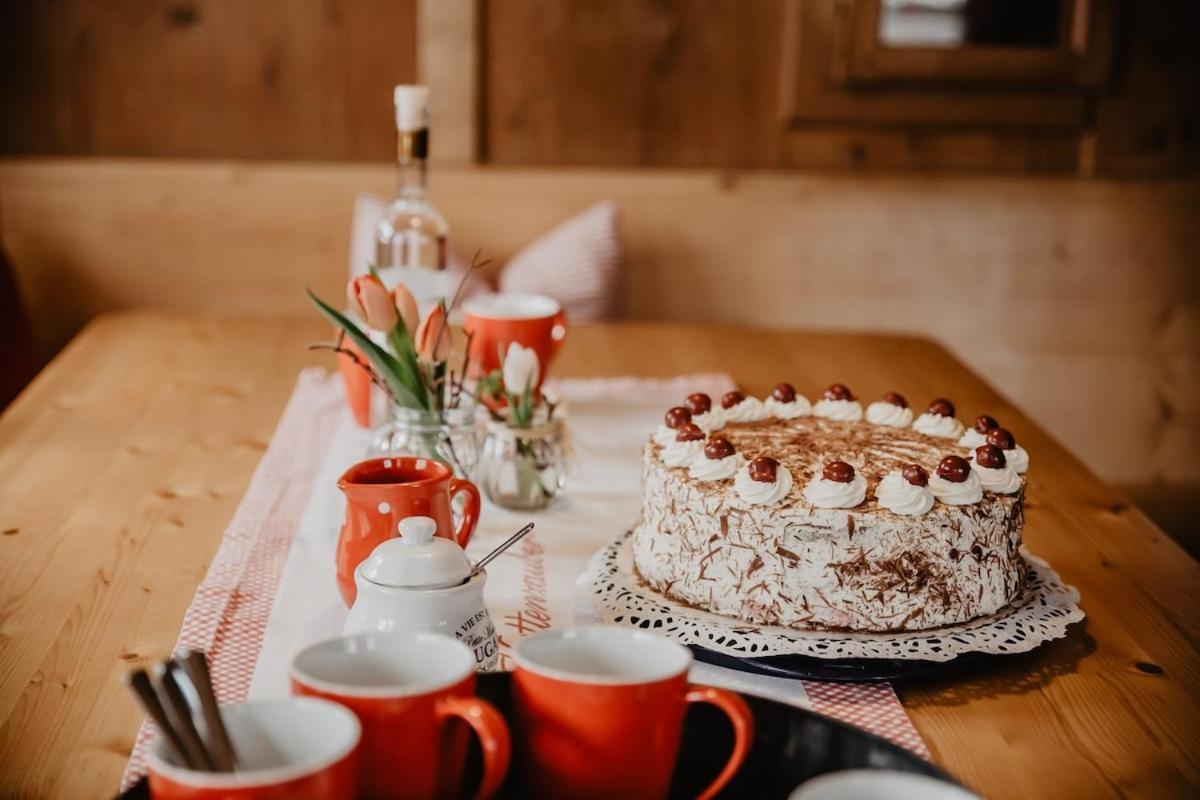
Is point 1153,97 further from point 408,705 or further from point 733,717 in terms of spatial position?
point 408,705

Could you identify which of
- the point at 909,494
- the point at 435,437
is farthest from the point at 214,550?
the point at 909,494

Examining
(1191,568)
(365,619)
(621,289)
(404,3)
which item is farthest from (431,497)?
(404,3)

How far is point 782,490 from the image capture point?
102 cm

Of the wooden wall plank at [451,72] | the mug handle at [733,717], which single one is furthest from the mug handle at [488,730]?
the wooden wall plank at [451,72]

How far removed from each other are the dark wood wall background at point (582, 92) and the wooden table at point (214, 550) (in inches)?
39.5

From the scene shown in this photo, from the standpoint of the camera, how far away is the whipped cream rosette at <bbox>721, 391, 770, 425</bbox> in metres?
1.28

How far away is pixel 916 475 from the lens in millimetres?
1010

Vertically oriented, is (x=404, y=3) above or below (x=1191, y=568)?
→ above

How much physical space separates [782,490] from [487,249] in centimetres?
185

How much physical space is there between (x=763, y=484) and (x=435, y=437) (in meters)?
0.42

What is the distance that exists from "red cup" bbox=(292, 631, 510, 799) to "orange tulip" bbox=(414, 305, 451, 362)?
1.99ft

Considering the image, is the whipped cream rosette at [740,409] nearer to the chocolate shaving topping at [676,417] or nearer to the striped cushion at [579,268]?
the chocolate shaving topping at [676,417]

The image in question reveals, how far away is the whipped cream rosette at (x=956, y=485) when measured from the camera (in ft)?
3.37

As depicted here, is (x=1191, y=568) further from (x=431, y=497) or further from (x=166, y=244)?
(x=166, y=244)
